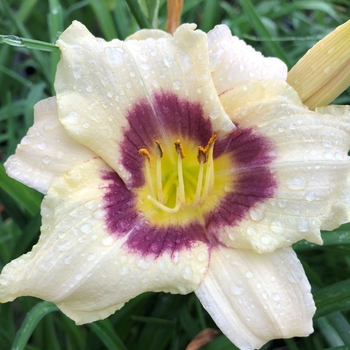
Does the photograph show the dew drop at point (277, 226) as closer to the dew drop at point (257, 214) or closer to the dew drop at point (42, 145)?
the dew drop at point (257, 214)

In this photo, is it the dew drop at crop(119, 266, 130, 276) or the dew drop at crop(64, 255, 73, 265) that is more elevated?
the dew drop at crop(64, 255, 73, 265)

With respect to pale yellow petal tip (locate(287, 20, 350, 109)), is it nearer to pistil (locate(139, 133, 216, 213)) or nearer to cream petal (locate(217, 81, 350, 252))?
cream petal (locate(217, 81, 350, 252))

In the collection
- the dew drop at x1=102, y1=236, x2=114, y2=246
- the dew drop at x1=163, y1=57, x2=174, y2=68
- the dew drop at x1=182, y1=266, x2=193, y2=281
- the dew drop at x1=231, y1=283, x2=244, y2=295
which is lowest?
the dew drop at x1=231, y1=283, x2=244, y2=295

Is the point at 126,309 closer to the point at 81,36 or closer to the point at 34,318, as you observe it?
the point at 34,318

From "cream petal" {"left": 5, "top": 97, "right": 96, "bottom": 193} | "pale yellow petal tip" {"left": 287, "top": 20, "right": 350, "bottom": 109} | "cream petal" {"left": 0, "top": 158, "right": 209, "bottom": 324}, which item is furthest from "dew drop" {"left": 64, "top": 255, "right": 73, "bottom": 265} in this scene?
A: "pale yellow petal tip" {"left": 287, "top": 20, "right": 350, "bottom": 109}

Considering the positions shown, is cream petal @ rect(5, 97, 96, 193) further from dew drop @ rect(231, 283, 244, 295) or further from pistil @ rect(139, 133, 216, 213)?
dew drop @ rect(231, 283, 244, 295)

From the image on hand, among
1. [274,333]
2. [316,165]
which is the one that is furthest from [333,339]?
[316,165]

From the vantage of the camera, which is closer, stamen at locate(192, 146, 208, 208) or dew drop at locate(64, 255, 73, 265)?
dew drop at locate(64, 255, 73, 265)
